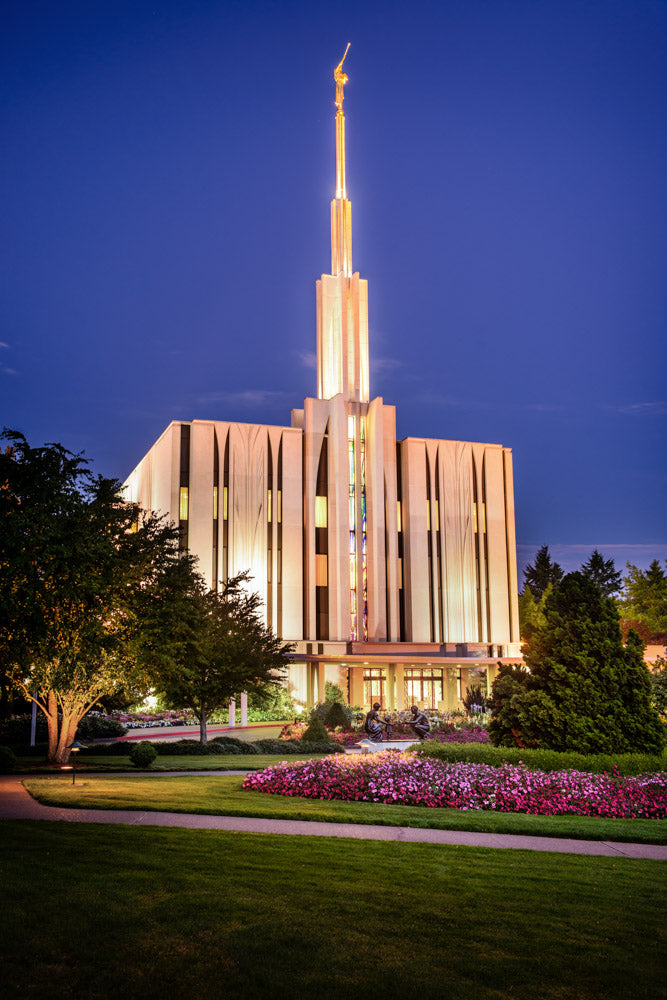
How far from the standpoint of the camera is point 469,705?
5378cm

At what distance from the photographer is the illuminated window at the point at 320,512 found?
59906 mm

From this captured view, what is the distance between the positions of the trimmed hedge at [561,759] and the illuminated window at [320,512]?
42.3 metres

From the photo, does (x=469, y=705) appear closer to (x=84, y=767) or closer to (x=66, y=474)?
(x=84, y=767)

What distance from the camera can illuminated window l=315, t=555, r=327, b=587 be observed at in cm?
5944

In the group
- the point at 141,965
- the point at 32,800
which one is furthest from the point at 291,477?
the point at 141,965

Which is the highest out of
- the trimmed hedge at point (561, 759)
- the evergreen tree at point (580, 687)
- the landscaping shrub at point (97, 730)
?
the evergreen tree at point (580, 687)

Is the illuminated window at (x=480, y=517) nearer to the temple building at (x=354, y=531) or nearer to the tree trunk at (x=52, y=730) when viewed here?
the temple building at (x=354, y=531)

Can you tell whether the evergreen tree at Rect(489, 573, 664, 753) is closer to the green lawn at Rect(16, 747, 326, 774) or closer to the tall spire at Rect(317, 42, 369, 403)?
the green lawn at Rect(16, 747, 326, 774)

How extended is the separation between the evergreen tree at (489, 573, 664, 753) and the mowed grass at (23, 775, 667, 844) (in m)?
2.51

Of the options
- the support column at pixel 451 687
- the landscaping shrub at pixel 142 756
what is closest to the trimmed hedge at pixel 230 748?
the landscaping shrub at pixel 142 756

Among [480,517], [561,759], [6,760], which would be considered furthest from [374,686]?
[561,759]

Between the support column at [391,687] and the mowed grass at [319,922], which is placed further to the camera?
the support column at [391,687]

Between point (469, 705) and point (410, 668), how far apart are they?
7795 mm

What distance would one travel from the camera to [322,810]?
14430mm
